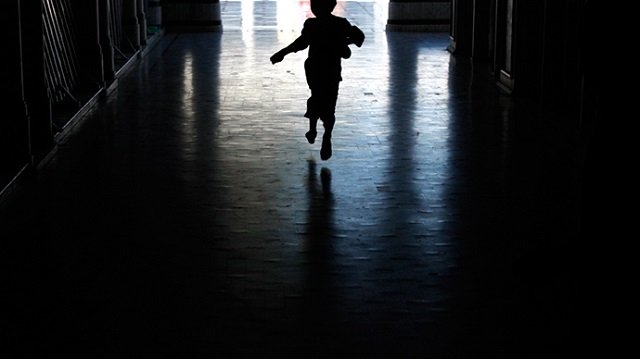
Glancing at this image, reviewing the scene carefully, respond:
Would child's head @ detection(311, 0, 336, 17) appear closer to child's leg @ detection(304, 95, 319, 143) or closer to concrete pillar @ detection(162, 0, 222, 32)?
child's leg @ detection(304, 95, 319, 143)

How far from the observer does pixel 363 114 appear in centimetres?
1162

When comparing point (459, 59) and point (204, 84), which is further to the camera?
point (459, 59)

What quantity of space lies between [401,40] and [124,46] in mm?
4694

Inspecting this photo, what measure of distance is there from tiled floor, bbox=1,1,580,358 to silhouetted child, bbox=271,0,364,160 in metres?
0.40

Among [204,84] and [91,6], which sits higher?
[91,6]

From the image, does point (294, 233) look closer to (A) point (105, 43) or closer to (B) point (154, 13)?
(A) point (105, 43)

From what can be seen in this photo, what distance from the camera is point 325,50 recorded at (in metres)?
9.04

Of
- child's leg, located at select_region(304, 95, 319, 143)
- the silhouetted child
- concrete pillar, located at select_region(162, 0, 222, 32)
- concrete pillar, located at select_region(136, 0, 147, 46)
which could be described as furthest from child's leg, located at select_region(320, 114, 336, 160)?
concrete pillar, located at select_region(162, 0, 222, 32)

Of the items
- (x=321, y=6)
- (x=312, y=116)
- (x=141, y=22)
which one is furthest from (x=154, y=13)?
(x=321, y=6)

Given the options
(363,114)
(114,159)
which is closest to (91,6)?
(363,114)

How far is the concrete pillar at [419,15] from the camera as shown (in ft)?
69.4

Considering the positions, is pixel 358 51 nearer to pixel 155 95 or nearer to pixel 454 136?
pixel 155 95

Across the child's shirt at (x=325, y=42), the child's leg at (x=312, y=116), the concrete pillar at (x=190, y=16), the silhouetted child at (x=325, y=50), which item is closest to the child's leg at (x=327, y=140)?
the silhouetted child at (x=325, y=50)

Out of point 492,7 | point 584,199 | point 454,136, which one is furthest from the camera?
point 492,7
